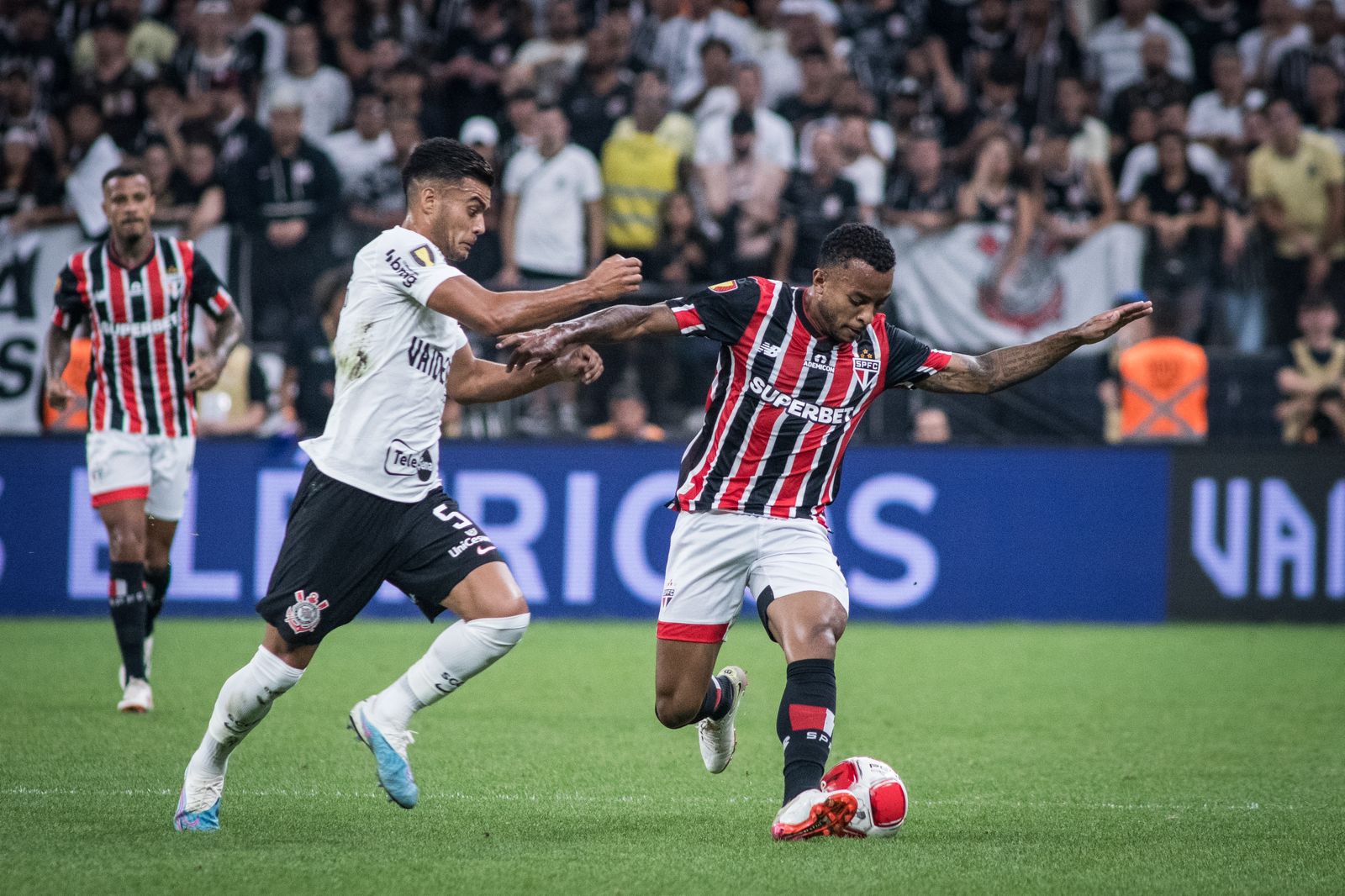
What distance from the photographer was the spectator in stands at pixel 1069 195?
43.9 ft

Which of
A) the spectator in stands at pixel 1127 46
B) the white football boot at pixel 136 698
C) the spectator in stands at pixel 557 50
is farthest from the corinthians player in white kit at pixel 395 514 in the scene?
the spectator in stands at pixel 1127 46

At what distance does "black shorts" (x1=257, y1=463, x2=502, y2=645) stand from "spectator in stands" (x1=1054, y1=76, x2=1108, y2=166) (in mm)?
10043

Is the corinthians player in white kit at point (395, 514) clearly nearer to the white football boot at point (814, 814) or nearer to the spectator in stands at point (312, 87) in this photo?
the white football boot at point (814, 814)

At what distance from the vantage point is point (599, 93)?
46.0 ft

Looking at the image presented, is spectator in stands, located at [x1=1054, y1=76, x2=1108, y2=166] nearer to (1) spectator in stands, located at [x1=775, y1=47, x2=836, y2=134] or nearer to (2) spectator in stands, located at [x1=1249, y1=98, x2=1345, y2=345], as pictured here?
(2) spectator in stands, located at [x1=1249, y1=98, x2=1345, y2=345]

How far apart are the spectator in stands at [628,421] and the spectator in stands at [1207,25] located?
6939mm

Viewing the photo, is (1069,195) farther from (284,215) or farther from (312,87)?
(312,87)

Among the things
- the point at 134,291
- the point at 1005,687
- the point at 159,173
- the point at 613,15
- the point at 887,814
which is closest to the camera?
the point at 887,814

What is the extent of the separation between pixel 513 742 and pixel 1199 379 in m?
7.29

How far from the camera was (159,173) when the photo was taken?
43.9ft

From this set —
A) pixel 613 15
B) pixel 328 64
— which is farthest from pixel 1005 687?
pixel 328 64

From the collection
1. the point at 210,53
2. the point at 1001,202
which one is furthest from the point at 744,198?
the point at 210,53

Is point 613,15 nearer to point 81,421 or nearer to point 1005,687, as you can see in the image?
point 81,421

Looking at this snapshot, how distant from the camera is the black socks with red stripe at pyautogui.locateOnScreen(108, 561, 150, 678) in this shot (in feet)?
25.3
